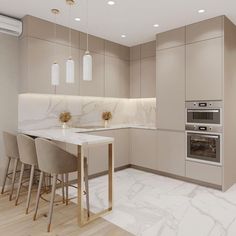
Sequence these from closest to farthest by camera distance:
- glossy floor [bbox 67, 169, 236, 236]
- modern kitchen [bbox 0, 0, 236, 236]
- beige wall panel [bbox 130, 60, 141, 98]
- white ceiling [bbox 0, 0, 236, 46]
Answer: glossy floor [bbox 67, 169, 236, 236] → modern kitchen [bbox 0, 0, 236, 236] → white ceiling [bbox 0, 0, 236, 46] → beige wall panel [bbox 130, 60, 141, 98]

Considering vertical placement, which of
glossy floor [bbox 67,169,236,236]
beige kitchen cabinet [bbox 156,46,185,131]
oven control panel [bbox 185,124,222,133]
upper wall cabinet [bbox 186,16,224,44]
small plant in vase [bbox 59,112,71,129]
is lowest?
glossy floor [bbox 67,169,236,236]

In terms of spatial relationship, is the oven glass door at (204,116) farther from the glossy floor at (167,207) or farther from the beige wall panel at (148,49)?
the beige wall panel at (148,49)

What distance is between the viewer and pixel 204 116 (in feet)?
11.7

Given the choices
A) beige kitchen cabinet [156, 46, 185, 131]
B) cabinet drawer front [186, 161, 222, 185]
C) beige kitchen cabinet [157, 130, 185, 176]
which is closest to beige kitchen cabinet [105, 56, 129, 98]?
beige kitchen cabinet [156, 46, 185, 131]

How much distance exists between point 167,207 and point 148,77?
9.20 feet

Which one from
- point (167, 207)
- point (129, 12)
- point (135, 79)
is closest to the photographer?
point (167, 207)

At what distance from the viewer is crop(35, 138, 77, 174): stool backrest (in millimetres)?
2357

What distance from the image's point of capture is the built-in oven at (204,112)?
3.43 meters

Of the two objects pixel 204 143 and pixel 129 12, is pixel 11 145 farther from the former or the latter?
pixel 204 143

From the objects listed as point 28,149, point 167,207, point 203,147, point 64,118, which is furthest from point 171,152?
point 28,149

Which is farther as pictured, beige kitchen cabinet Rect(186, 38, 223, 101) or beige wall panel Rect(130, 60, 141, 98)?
beige wall panel Rect(130, 60, 141, 98)

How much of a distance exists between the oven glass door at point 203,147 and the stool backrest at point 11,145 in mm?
2730

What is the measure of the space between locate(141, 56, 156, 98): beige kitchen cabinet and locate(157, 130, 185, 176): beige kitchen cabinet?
3.31 ft

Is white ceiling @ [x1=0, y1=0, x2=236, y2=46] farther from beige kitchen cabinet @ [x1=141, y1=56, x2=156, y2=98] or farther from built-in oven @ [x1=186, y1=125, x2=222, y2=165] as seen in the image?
built-in oven @ [x1=186, y1=125, x2=222, y2=165]
